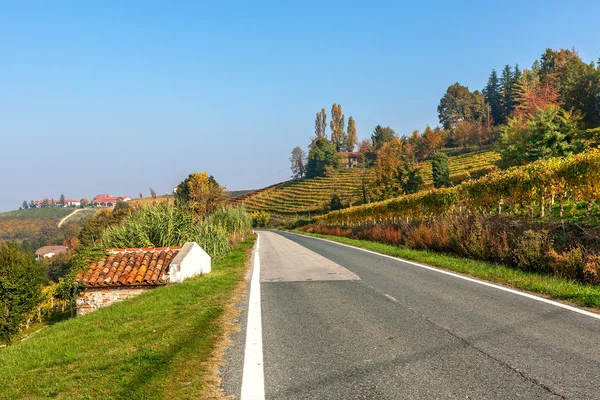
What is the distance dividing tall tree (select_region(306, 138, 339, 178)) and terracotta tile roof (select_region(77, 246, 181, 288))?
5006 inches

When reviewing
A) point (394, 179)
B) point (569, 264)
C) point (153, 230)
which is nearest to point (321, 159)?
point (394, 179)

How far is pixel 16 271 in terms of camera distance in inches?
A: 1464

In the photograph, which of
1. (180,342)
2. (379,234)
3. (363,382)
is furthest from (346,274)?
(379,234)

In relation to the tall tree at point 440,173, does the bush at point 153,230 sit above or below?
below

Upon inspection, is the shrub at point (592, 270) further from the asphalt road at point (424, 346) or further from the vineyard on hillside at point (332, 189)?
the vineyard on hillside at point (332, 189)

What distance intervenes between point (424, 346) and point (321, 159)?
14049 centimetres

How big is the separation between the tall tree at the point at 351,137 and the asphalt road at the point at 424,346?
181 meters

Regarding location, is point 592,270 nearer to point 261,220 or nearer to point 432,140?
point 261,220

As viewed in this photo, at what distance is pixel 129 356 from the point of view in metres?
4.28

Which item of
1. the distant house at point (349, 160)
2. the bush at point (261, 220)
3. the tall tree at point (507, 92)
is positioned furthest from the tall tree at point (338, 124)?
the bush at point (261, 220)

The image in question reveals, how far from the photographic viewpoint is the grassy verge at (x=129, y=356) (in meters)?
3.40

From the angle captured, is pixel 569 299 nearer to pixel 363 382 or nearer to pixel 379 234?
pixel 363 382

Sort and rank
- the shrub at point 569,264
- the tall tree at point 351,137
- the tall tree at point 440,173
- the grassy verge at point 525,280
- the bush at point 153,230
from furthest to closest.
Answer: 1. the tall tree at point 351,137
2. the tall tree at point 440,173
3. the bush at point 153,230
4. the shrub at point 569,264
5. the grassy verge at point 525,280

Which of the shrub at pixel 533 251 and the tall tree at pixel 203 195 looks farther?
the tall tree at pixel 203 195
